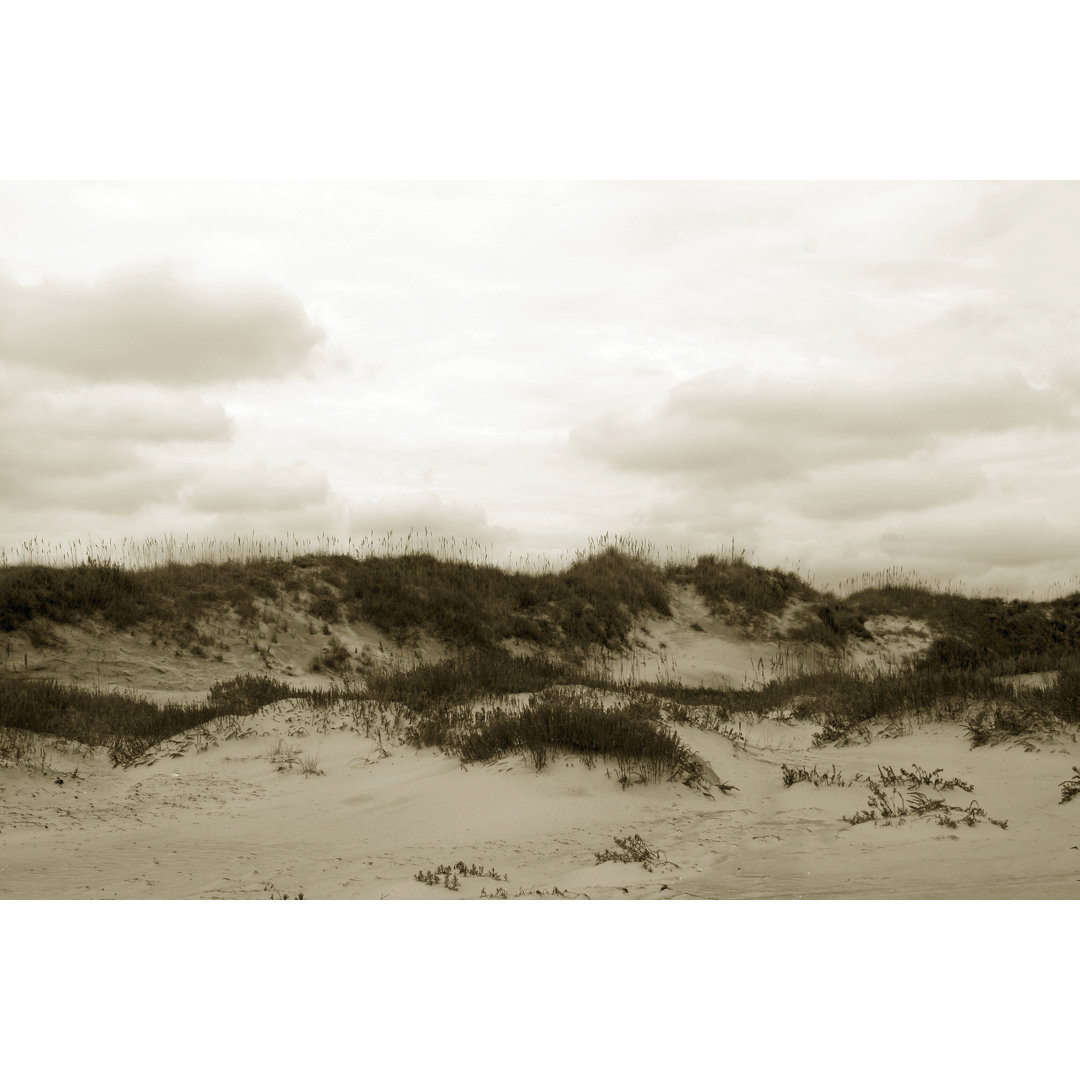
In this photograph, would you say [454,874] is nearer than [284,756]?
Yes

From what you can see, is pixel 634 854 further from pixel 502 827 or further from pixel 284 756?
pixel 284 756

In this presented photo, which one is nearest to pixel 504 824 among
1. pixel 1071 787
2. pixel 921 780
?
pixel 921 780

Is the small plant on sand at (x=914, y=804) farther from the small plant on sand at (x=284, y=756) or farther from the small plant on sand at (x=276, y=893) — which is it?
the small plant on sand at (x=284, y=756)

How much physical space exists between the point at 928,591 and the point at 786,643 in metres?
6.16

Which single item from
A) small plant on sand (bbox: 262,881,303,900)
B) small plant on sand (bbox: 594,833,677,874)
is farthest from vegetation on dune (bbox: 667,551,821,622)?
small plant on sand (bbox: 262,881,303,900)

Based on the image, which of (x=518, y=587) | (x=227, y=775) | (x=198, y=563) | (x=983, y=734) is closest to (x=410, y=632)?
(x=518, y=587)

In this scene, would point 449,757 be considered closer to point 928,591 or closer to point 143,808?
point 143,808

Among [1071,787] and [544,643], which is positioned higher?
[544,643]

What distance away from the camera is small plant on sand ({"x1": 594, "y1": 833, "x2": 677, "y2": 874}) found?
519 centimetres

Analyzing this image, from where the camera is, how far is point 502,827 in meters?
6.16

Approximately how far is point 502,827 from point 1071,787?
3.94 m

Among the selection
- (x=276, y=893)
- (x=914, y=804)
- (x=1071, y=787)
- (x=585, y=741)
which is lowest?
(x=276, y=893)

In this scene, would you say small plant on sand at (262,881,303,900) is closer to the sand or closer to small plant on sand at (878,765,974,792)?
the sand

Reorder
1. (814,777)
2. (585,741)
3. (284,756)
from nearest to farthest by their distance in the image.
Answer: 1. (585,741)
2. (814,777)
3. (284,756)
